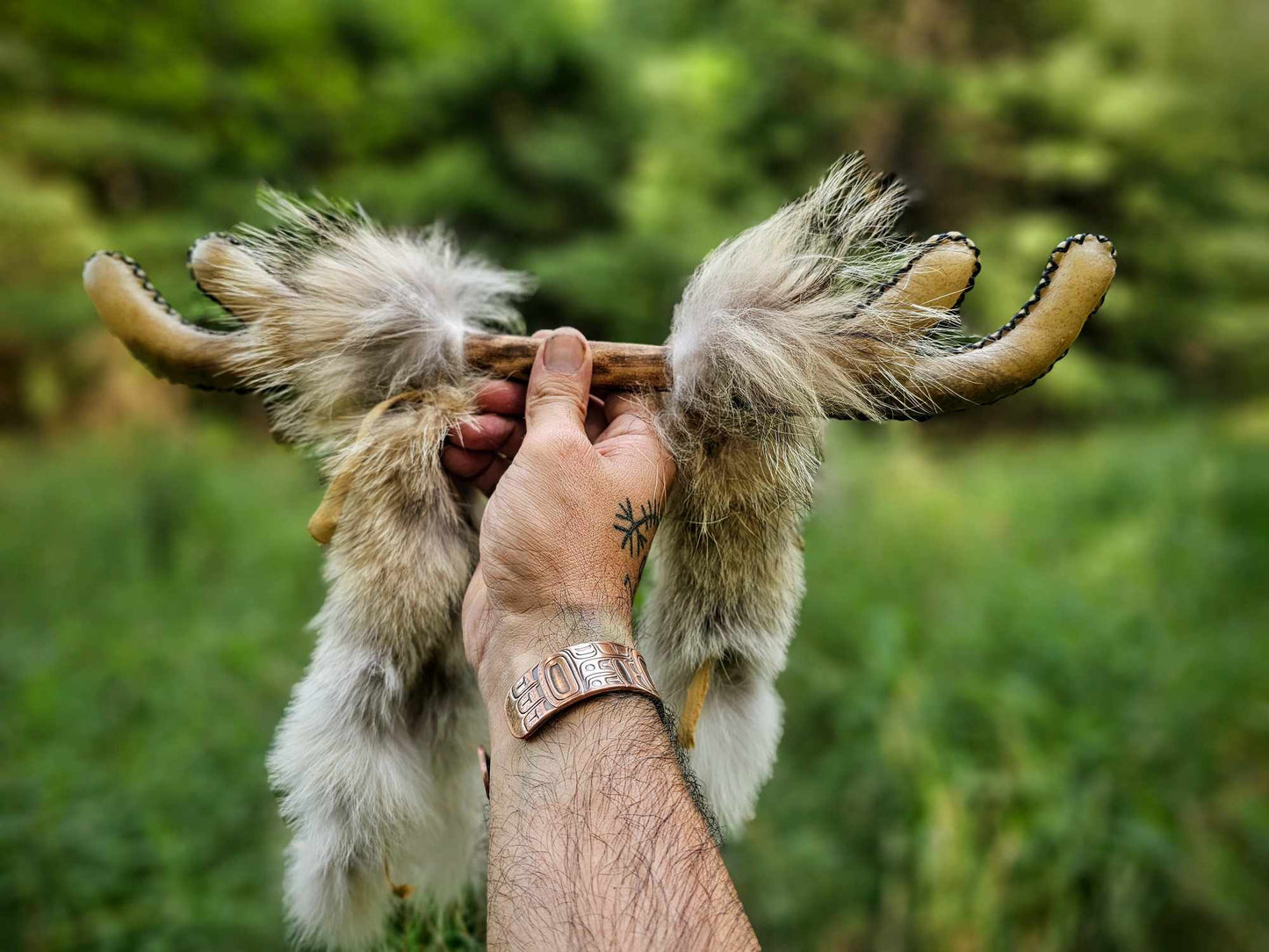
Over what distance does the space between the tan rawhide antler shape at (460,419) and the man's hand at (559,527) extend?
4 cm

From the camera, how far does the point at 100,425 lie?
383 inches

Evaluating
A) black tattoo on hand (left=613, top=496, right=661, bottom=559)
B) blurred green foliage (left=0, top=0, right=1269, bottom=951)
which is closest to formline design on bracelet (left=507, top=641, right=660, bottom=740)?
black tattoo on hand (left=613, top=496, right=661, bottom=559)

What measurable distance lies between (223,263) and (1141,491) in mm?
7092

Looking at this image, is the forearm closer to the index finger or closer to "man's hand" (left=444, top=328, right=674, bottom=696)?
"man's hand" (left=444, top=328, right=674, bottom=696)

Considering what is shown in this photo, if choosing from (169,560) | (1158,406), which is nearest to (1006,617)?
(169,560)

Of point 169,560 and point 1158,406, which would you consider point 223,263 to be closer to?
point 169,560

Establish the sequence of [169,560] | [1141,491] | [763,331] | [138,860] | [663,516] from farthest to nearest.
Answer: [1141,491] → [169,560] → [138,860] → [663,516] → [763,331]

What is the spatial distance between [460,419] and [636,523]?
290 mm

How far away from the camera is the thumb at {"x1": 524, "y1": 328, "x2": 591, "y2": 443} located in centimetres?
114

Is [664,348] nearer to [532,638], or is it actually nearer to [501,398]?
[501,398]

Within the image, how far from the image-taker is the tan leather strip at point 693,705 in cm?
109

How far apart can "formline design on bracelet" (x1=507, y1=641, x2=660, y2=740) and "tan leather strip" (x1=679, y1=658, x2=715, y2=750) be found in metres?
0.07

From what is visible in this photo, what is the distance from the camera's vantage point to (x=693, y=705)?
1089 millimetres

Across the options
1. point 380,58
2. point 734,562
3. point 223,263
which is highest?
point 380,58
